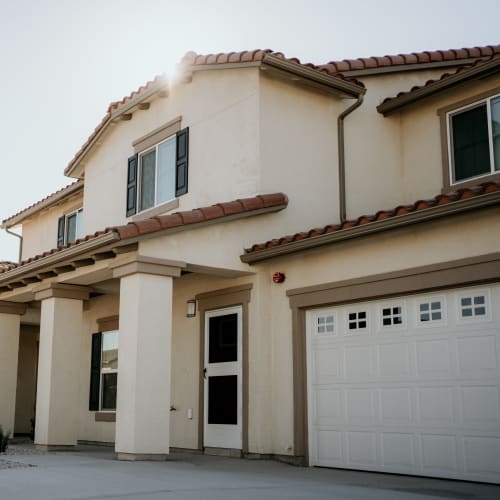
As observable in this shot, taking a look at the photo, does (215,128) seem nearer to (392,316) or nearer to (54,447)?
(392,316)

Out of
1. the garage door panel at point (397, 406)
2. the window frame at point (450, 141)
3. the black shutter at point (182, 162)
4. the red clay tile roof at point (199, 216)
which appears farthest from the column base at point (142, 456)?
the window frame at point (450, 141)

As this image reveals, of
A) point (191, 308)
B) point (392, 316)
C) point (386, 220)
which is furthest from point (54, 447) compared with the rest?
point (386, 220)

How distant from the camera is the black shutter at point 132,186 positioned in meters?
14.2

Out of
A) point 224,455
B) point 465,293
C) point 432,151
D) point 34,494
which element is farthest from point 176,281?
point 34,494

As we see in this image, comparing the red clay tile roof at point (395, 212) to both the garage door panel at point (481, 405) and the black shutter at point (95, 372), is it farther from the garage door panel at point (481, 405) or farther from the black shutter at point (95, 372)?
the black shutter at point (95, 372)

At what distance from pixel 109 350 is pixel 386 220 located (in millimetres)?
7721

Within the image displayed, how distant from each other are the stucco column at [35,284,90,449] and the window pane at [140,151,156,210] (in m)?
2.20

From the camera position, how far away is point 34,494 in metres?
Result: 6.79

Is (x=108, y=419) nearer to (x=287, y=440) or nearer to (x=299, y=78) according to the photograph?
(x=287, y=440)

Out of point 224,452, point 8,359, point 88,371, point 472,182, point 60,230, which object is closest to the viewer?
point 224,452

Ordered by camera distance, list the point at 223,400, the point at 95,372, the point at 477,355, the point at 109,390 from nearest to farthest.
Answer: the point at 477,355 < the point at 223,400 < the point at 109,390 < the point at 95,372

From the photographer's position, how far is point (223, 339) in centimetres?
1198

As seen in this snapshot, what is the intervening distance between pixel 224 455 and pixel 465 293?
4.78 metres

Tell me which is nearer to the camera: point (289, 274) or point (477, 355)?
point (477, 355)
